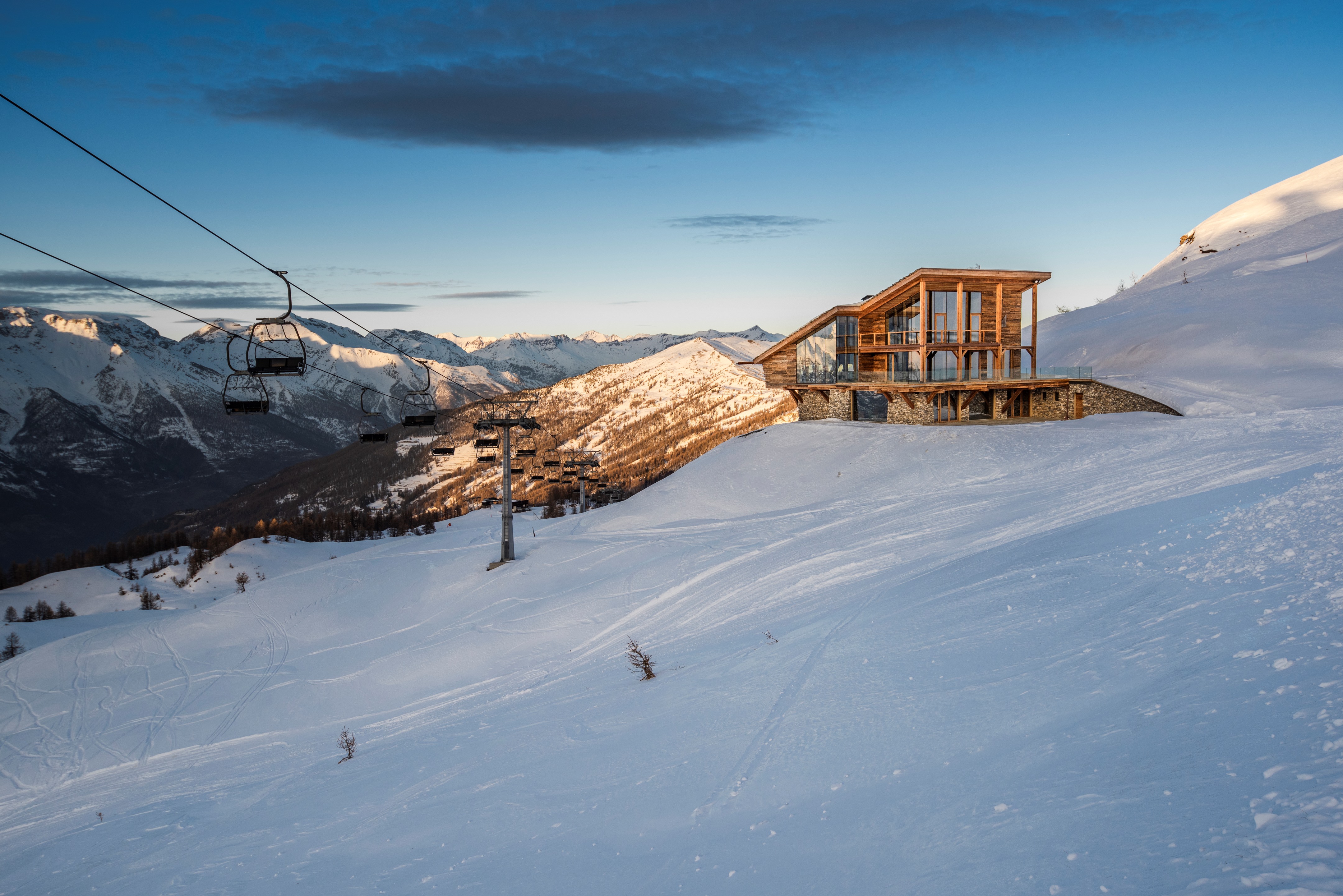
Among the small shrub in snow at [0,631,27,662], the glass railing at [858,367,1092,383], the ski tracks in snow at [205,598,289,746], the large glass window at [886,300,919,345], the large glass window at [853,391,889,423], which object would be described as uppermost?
the large glass window at [886,300,919,345]

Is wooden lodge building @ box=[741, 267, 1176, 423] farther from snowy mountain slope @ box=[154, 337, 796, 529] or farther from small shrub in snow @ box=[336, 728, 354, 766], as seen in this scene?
small shrub in snow @ box=[336, 728, 354, 766]

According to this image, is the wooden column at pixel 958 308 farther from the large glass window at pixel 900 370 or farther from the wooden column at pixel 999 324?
the large glass window at pixel 900 370

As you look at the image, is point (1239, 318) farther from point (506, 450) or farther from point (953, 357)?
point (506, 450)

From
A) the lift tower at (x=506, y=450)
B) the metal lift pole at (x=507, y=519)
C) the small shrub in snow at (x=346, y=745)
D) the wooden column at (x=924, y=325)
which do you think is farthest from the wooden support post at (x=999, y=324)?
the small shrub in snow at (x=346, y=745)

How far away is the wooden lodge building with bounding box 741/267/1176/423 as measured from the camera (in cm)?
3612

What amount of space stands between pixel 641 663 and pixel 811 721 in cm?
518

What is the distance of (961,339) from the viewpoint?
37.4 metres

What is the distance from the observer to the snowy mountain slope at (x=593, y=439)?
99.3 m

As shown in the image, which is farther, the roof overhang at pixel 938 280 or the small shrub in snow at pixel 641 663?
the roof overhang at pixel 938 280

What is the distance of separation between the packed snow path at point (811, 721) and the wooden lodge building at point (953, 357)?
424 inches

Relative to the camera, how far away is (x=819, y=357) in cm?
4216

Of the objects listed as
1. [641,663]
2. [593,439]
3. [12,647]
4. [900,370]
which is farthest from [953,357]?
[593,439]

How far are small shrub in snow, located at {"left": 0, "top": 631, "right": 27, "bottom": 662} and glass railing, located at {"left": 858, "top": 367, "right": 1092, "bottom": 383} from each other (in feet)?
149

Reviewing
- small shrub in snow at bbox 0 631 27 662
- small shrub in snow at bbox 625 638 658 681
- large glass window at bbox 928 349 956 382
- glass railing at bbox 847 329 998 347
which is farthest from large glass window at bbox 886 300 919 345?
small shrub in snow at bbox 0 631 27 662
